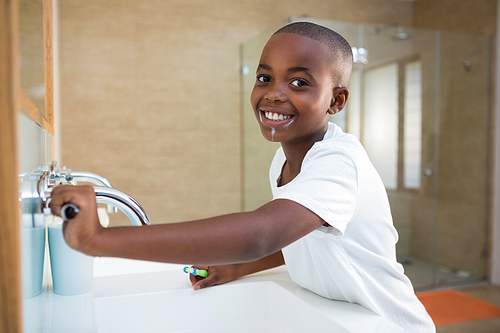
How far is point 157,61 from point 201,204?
3.19ft

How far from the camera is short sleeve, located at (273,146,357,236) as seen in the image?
471 millimetres

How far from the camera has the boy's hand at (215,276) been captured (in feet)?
2.28

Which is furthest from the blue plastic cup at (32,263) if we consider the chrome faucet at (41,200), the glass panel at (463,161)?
the glass panel at (463,161)

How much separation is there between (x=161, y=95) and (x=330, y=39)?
2133mm

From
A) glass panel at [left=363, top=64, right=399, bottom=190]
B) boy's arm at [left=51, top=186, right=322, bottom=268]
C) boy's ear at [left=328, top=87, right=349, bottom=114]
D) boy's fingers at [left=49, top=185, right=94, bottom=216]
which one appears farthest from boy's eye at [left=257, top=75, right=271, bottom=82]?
glass panel at [left=363, top=64, right=399, bottom=190]

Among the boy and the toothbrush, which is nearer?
the boy

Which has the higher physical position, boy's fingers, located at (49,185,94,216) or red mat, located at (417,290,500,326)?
boy's fingers, located at (49,185,94,216)

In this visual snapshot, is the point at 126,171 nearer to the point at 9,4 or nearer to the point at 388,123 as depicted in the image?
the point at 388,123

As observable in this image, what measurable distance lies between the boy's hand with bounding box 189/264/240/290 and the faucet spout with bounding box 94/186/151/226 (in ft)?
0.82

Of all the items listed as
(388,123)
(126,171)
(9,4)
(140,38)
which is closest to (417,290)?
(388,123)

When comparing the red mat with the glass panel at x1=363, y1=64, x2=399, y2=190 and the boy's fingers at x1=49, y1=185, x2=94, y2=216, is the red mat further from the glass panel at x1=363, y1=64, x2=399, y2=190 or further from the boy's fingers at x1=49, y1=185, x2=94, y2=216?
the boy's fingers at x1=49, y1=185, x2=94, y2=216

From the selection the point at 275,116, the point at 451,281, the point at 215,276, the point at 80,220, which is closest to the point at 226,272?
the point at 215,276

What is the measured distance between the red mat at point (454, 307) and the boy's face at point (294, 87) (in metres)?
1.79

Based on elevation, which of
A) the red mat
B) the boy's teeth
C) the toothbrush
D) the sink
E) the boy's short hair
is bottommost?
the red mat
